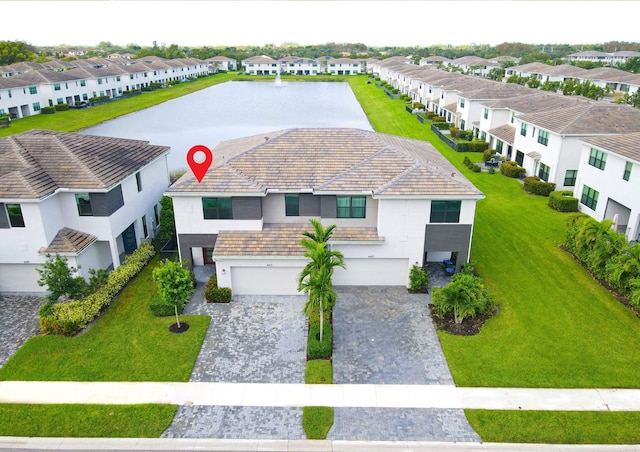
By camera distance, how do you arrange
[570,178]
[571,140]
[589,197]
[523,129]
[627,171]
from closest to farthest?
[627,171] → [589,197] → [571,140] → [570,178] → [523,129]

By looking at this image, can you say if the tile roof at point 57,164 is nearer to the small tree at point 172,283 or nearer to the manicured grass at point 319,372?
the small tree at point 172,283

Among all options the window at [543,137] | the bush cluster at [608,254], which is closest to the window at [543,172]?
the window at [543,137]

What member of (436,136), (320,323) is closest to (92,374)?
(320,323)

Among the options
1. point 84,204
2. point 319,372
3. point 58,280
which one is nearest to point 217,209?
point 84,204

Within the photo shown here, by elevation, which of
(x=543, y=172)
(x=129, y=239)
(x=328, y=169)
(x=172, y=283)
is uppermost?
(x=328, y=169)

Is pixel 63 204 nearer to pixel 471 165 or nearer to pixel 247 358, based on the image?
pixel 247 358

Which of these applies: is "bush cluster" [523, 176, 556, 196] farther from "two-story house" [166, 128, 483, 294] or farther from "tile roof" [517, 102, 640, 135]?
"two-story house" [166, 128, 483, 294]

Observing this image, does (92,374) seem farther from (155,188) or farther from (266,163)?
(155,188)
